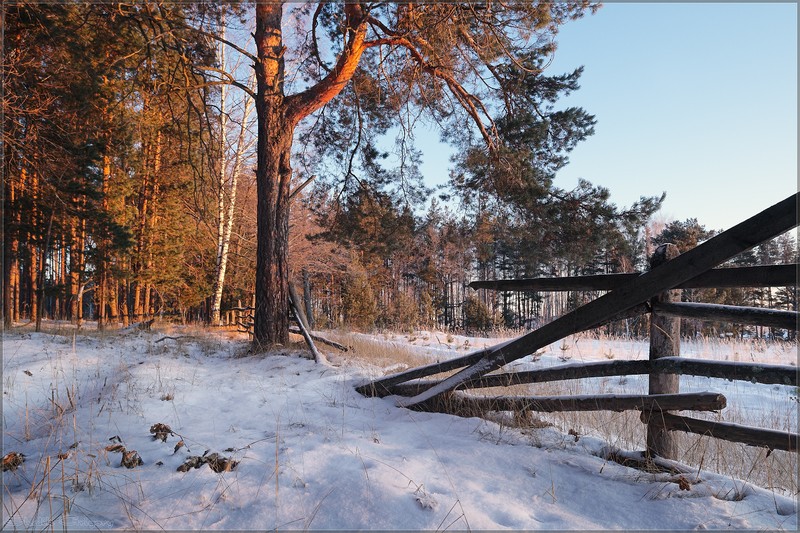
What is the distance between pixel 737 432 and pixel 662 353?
60cm

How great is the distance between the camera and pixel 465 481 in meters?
2.36

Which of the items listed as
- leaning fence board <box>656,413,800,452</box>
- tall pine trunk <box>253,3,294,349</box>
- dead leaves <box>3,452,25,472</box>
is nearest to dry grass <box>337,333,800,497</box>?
leaning fence board <box>656,413,800,452</box>

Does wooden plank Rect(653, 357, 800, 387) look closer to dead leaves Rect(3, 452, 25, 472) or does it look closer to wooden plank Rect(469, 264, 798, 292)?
wooden plank Rect(469, 264, 798, 292)

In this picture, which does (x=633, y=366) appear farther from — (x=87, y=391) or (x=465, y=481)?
(x=87, y=391)

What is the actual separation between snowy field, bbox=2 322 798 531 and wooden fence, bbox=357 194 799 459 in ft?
0.93

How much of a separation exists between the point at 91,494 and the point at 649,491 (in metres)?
2.91

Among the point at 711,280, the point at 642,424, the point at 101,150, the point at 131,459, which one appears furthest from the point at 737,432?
the point at 101,150

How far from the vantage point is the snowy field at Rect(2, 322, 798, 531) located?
1953mm

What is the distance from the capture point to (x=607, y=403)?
2.95 meters

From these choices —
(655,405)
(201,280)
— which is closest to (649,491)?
(655,405)

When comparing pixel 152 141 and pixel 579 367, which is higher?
pixel 152 141

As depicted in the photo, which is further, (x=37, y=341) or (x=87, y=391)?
(x=37, y=341)

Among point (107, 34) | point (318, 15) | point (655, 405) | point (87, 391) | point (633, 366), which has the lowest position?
point (87, 391)

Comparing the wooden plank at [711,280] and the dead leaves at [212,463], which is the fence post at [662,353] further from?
the dead leaves at [212,463]
